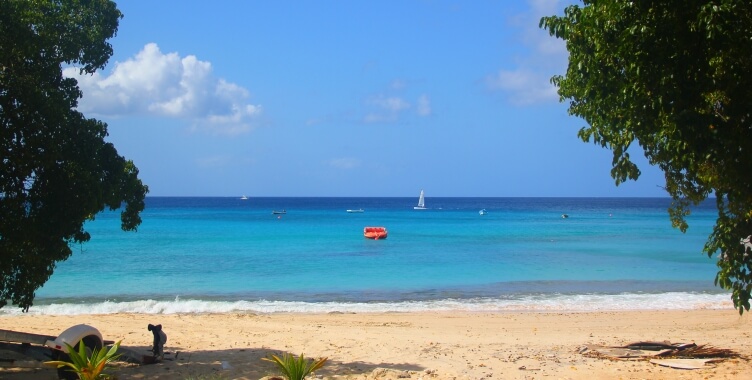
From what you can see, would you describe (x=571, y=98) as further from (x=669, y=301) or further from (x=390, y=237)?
(x=390, y=237)

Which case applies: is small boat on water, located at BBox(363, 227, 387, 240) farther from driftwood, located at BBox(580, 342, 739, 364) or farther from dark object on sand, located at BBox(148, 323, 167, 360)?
dark object on sand, located at BBox(148, 323, 167, 360)

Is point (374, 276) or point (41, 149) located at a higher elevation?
point (41, 149)

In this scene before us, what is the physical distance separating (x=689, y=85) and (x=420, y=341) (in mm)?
7084

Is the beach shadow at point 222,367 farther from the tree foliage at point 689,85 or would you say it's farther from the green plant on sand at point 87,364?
the tree foliage at point 689,85

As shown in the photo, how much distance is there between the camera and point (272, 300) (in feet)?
62.1

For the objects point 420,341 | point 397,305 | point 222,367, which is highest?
point 222,367

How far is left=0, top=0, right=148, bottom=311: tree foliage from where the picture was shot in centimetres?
702

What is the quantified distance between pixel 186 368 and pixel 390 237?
37.5 m

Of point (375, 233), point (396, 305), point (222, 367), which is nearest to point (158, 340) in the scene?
point (222, 367)

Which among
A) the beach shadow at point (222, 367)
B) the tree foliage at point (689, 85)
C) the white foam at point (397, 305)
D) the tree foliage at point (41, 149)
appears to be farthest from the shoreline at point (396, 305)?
the tree foliage at point (689, 85)

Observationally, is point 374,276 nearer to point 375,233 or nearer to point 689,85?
point 375,233

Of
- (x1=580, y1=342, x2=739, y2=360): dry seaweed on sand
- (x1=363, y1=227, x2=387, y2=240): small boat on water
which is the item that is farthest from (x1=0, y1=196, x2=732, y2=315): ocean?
(x1=580, y1=342, x2=739, y2=360): dry seaweed on sand

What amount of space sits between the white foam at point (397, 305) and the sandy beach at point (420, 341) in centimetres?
117

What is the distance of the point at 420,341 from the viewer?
37.2ft
